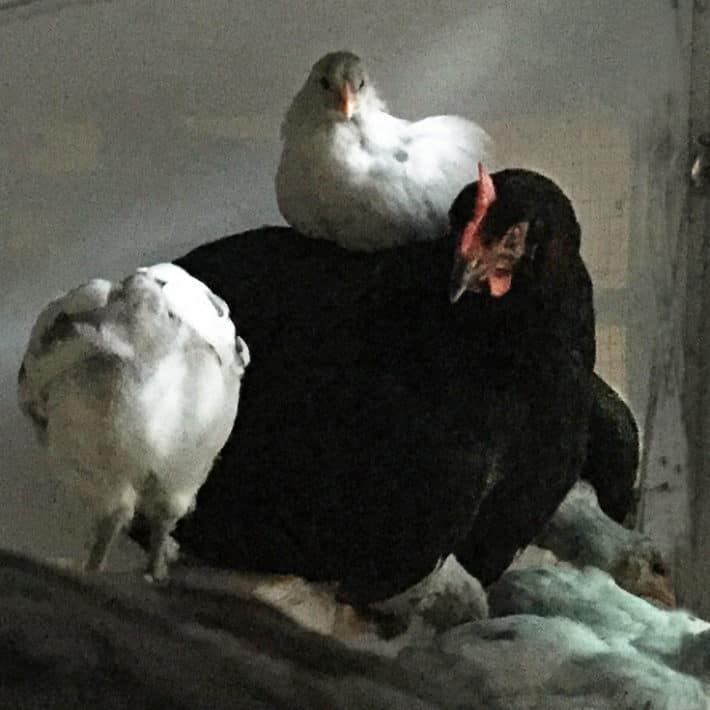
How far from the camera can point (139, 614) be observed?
0.56 metres

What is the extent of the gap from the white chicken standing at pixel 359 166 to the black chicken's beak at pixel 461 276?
99 mm

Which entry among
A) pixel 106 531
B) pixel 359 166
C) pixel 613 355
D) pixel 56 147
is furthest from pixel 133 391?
pixel 613 355

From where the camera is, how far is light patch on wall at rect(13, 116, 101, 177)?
0.87m

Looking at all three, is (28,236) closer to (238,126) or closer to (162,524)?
(238,126)

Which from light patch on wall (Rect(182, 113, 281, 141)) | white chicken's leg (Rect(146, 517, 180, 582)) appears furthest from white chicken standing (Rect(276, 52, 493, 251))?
white chicken's leg (Rect(146, 517, 180, 582))

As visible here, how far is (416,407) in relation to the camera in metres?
0.67

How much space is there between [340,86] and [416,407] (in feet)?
0.76

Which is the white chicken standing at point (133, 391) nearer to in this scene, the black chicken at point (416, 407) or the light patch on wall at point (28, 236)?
the black chicken at point (416, 407)

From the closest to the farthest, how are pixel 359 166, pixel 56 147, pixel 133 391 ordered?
pixel 133 391
pixel 359 166
pixel 56 147

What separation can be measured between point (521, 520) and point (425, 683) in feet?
0.57

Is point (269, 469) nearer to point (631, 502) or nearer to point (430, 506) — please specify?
point (430, 506)

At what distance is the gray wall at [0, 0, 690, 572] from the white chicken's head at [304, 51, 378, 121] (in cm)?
13

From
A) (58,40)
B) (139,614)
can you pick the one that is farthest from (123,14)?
(139,614)

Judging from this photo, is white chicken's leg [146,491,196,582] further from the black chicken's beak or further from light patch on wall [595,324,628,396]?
light patch on wall [595,324,628,396]
